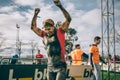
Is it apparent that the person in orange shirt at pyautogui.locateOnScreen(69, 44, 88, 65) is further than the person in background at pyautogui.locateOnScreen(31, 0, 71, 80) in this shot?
Yes

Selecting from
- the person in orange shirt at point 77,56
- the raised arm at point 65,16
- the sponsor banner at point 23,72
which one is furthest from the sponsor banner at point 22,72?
the raised arm at point 65,16

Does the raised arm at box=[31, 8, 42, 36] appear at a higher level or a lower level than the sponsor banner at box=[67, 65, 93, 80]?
higher

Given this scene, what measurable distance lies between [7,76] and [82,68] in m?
4.55

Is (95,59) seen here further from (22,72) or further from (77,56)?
(22,72)

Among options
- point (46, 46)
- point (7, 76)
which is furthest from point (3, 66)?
point (46, 46)

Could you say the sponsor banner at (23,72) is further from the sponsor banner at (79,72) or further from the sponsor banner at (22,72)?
the sponsor banner at (79,72)

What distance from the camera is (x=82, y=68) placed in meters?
12.2

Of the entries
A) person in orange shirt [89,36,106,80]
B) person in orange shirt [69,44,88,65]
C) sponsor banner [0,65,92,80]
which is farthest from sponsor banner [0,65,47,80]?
person in orange shirt [69,44,88,65]

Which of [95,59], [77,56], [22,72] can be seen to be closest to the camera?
[22,72]

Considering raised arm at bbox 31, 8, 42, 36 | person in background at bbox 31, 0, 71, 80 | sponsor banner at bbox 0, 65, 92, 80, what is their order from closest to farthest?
person in background at bbox 31, 0, 71, 80 < raised arm at bbox 31, 8, 42, 36 < sponsor banner at bbox 0, 65, 92, 80

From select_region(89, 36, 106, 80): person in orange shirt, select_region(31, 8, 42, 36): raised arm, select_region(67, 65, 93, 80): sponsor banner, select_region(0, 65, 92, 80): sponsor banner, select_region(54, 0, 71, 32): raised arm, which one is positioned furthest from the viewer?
select_region(67, 65, 93, 80): sponsor banner

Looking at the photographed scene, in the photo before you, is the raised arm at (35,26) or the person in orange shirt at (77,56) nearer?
the raised arm at (35,26)

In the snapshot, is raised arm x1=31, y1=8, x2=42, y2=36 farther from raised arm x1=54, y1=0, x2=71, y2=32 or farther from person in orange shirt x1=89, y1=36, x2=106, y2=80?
person in orange shirt x1=89, y1=36, x2=106, y2=80

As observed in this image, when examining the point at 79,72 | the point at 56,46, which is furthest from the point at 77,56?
the point at 56,46
